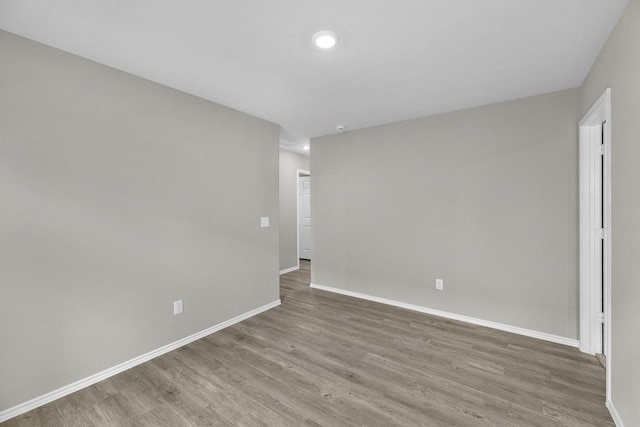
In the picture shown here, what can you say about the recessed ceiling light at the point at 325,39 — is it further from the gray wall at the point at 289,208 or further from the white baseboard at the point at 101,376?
the gray wall at the point at 289,208

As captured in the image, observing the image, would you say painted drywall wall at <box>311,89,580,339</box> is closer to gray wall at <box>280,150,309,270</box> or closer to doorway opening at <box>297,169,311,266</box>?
gray wall at <box>280,150,309,270</box>

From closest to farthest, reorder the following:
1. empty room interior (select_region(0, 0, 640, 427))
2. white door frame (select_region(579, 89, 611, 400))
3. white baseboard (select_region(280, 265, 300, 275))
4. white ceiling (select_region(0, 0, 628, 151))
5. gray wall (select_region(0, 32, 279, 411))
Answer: white ceiling (select_region(0, 0, 628, 151)), empty room interior (select_region(0, 0, 640, 427)), gray wall (select_region(0, 32, 279, 411)), white door frame (select_region(579, 89, 611, 400)), white baseboard (select_region(280, 265, 300, 275))

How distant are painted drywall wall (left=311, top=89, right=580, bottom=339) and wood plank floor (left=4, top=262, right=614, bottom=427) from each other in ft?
1.65

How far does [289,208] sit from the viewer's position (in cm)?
582

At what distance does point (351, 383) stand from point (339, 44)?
2.55 meters

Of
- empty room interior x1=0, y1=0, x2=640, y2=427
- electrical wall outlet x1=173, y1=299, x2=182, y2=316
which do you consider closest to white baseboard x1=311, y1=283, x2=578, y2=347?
empty room interior x1=0, y1=0, x2=640, y2=427

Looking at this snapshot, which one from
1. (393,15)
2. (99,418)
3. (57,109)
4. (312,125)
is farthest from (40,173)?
(312,125)

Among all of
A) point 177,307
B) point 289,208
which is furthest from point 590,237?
point 289,208

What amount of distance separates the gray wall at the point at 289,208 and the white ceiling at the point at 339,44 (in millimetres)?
2756

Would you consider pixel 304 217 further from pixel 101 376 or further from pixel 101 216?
pixel 101 376

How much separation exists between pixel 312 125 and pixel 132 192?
2396mm

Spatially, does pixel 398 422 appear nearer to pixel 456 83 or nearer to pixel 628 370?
pixel 628 370

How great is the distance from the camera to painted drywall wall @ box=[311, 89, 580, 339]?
2.73m

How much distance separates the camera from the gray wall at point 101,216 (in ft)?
6.09
